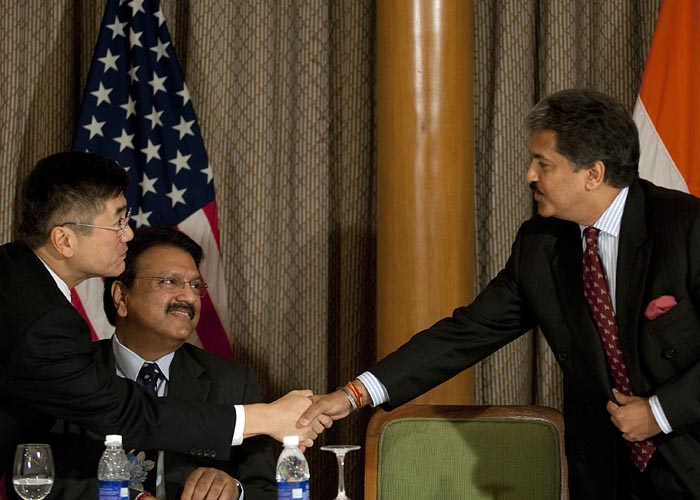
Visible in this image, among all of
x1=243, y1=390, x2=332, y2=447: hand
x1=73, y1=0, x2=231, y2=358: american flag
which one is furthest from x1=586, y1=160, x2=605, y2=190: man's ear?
x1=73, y1=0, x2=231, y2=358: american flag

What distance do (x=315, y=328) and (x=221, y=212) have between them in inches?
25.8

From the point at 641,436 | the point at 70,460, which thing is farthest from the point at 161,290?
the point at 641,436

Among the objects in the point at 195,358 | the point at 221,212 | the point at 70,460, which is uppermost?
the point at 221,212

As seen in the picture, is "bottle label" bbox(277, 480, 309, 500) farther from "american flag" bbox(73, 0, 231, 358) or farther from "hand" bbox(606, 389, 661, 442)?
"american flag" bbox(73, 0, 231, 358)

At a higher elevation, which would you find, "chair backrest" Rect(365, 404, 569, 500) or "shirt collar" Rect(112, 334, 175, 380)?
"shirt collar" Rect(112, 334, 175, 380)

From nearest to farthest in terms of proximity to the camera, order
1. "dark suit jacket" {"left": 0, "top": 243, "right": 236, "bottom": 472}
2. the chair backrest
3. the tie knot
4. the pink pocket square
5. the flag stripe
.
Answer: "dark suit jacket" {"left": 0, "top": 243, "right": 236, "bottom": 472}, the pink pocket square, the chair backrest, the tie knot, the flag stripe

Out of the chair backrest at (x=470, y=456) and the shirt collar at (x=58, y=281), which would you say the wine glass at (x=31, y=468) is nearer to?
the shirt collar at (x=58, y=281)

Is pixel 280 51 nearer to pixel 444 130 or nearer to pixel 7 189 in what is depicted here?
pixel 444 130

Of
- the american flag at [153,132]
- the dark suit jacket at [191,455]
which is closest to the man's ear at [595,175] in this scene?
the dark suit jacket at [191,455]

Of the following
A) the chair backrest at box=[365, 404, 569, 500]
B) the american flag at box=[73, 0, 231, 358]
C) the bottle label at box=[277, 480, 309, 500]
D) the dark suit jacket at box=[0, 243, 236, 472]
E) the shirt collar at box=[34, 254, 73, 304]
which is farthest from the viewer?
the american flag at box=[73, 0, 231, 358]

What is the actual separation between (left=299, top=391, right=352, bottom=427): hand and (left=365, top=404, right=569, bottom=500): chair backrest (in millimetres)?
110

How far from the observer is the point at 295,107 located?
4613 mm

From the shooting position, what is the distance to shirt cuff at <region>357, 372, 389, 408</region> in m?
3.21

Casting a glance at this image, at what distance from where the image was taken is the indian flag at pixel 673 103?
3953 millimetres
